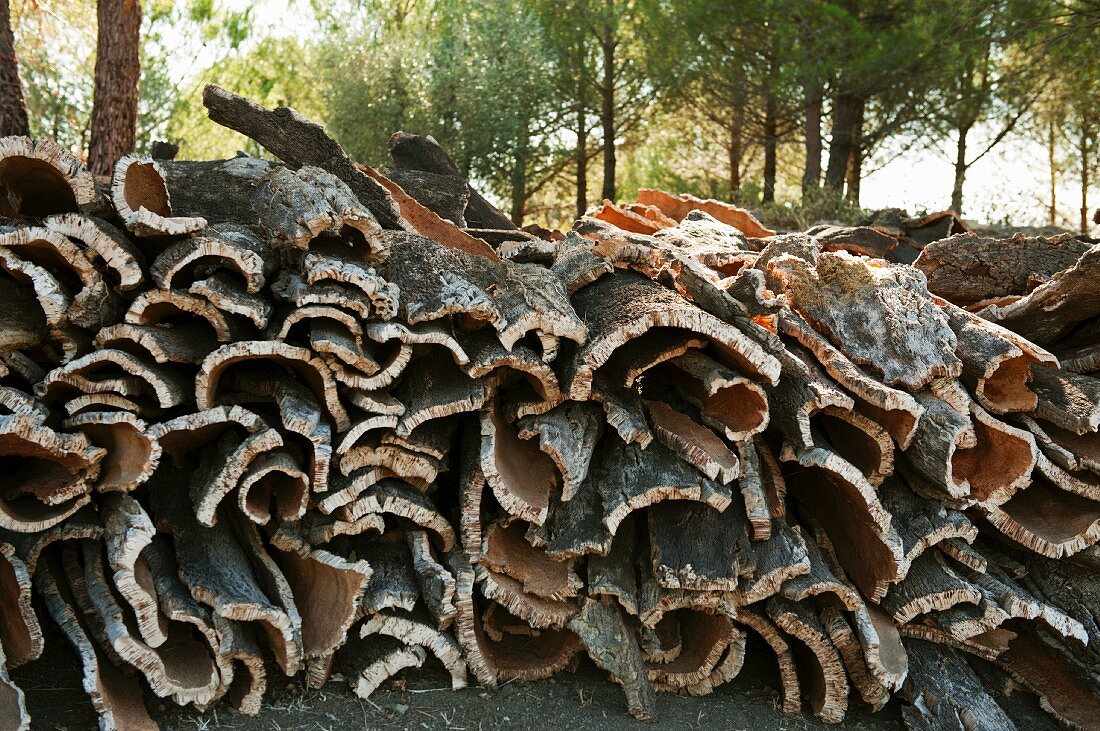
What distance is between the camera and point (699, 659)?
263 cm

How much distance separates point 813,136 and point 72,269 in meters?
11.8

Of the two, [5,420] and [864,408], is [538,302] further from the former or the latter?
[5,420]

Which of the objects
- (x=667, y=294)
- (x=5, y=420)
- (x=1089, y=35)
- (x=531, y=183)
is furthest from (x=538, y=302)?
(x=531, y=183)

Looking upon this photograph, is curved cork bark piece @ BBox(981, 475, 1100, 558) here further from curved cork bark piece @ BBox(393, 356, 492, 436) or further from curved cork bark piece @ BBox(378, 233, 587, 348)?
curved cork bark piece @ BBox(393, 356, 492, 436)

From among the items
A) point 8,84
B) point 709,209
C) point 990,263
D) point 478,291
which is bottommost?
point 478,291

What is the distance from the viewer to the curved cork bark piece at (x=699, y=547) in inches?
94.9

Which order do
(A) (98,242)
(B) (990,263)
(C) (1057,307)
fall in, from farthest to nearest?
(B) (990,263)
(C) (1057,307)
(A) (98,242)

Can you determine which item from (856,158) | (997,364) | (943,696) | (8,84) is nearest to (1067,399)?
(997,364)

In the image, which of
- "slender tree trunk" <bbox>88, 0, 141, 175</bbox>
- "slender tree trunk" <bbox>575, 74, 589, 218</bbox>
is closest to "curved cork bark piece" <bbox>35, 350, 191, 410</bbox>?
"slender tree trunk" <bbox>88, 0, 141, 175</bbox>

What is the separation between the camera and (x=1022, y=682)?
2.82 meters

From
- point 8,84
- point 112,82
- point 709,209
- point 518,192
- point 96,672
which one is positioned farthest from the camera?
point 518,192

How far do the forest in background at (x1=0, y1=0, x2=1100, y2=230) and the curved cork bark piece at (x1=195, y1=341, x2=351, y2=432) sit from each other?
18.7 ft

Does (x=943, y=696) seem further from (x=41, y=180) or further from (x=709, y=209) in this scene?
(x=709, y=209)

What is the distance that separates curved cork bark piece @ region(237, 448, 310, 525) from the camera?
7.39ft
